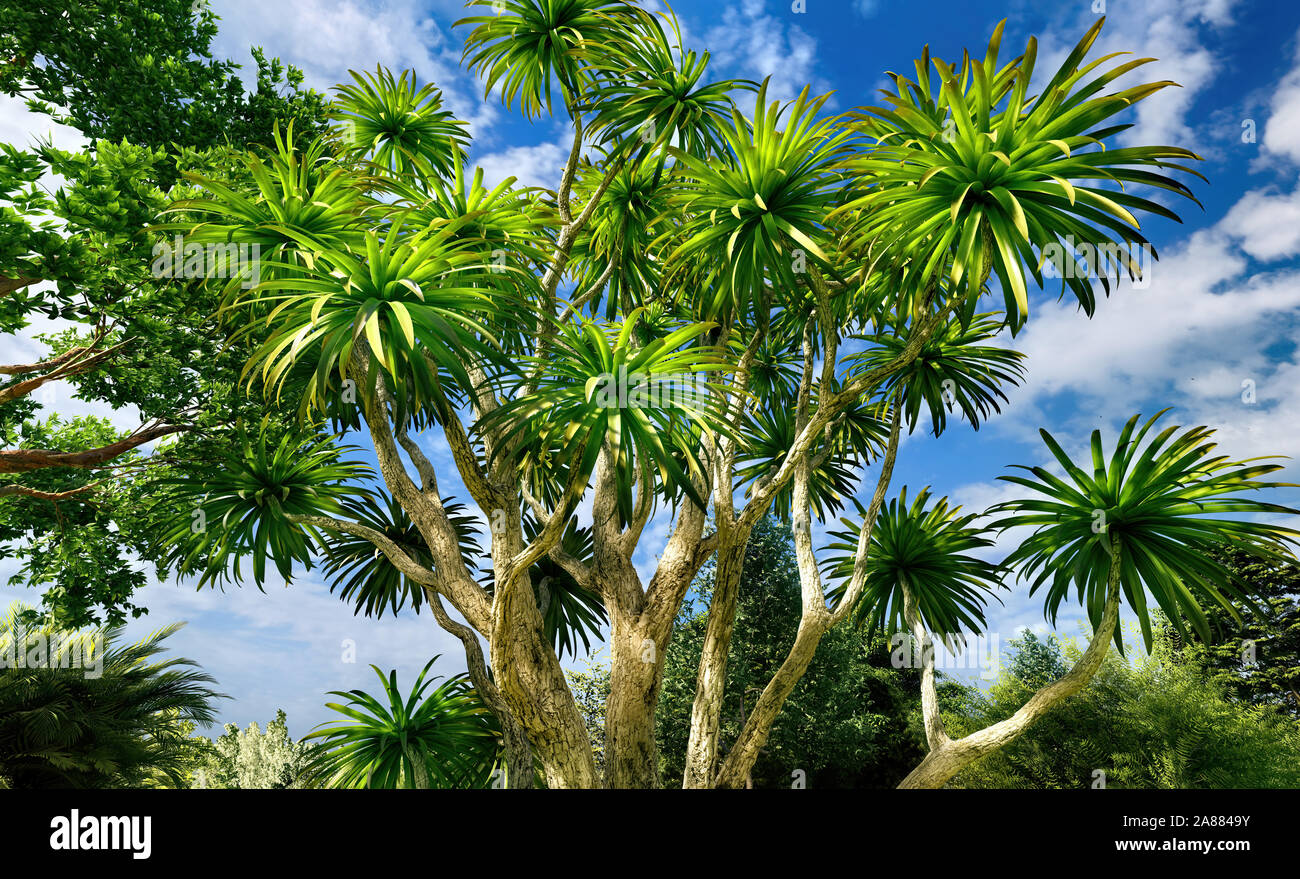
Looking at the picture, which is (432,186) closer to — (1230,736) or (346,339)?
(346,339)

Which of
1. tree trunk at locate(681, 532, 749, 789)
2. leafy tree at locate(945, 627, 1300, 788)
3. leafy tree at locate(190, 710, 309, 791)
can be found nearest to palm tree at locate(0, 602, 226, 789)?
tree trunk at locate(681, 532, 749, 789)

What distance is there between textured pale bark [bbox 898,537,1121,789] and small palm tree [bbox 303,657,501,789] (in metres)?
4.62

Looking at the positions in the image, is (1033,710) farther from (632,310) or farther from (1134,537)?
(632,310)

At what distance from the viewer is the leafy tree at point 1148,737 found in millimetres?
13688

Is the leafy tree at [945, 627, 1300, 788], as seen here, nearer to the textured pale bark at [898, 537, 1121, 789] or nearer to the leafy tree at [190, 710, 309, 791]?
the textured pale bark at [898, 537, 1121, 789]

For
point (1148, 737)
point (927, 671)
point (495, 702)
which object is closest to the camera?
point (927, 671)

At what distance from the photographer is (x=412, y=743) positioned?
27.5 feet

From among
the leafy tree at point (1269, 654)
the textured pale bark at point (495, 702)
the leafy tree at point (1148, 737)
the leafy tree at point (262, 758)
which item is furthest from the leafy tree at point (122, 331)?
the leafy tree at point (1269, 654)

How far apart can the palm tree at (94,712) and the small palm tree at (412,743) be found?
127 inches

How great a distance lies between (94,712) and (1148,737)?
690 inches

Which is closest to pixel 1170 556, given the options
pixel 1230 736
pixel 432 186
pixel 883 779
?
pixel 432 186

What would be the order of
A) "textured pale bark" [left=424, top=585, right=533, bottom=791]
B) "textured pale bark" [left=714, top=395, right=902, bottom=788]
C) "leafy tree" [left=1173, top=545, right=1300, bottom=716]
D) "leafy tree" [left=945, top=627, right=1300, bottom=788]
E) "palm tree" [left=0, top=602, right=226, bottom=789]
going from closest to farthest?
"textured pale bark" [left=714, top=395, right=902, bottom=788] → "textured pale bark" [left=424, top=585, right=533, bottom=791] → "palm tree" [left=0, top=602, right=226, bottom=789] → "leafy tree" [left=945, top=627, right=1300, bottom=788] → "leafy tree" [left=1173, top=545, right=1300, bottom=716]

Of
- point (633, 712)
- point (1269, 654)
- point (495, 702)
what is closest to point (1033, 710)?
point (633, 712)

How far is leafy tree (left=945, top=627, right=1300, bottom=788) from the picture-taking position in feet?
44.9
